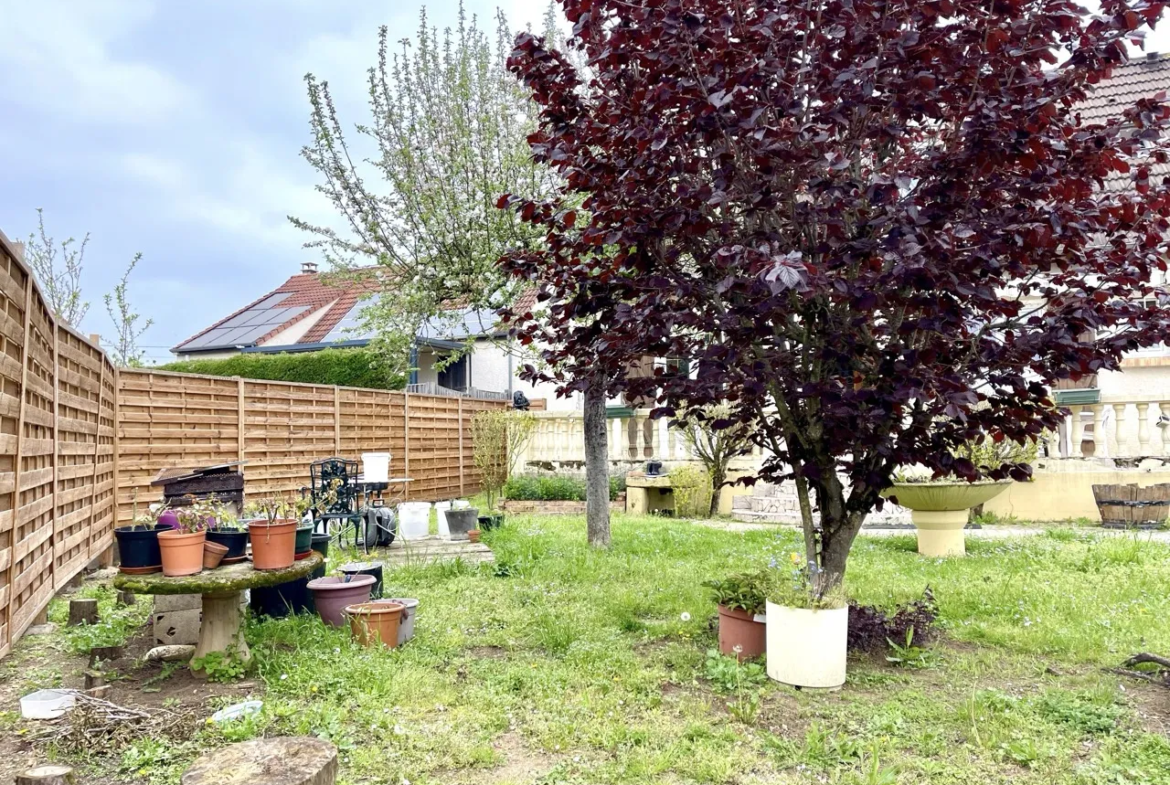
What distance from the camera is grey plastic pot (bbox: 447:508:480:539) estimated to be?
26.9 feet

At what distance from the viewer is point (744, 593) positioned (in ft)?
13.1

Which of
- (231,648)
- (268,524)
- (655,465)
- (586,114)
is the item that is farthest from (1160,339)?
(655,465)

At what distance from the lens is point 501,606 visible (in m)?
5.21

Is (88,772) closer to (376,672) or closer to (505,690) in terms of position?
(376,672)

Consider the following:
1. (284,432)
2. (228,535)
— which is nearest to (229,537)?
(228,535)

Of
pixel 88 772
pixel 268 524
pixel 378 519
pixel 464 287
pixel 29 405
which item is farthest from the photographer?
pixel 464 287

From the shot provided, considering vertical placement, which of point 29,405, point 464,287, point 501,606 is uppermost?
point 464,287

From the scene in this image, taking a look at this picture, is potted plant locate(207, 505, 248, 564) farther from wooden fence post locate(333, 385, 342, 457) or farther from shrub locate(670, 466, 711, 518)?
wooden fence post locate(333, 385, 342, 457)

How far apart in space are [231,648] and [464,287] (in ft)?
17.8

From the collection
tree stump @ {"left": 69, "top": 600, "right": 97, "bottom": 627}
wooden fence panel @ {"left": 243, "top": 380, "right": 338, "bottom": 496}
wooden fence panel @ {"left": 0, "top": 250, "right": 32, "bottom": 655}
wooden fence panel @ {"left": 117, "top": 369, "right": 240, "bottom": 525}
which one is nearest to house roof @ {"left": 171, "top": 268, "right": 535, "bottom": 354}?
wooden fence panel @ {"left": 243, "top": 380, "right": 338, "bottom": 496}

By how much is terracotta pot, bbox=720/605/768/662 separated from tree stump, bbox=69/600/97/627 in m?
3.99

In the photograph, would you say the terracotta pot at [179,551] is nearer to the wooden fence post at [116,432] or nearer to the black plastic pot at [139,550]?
the black plastic pot at [139,550]

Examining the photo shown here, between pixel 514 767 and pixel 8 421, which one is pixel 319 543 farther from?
pixel 514 767

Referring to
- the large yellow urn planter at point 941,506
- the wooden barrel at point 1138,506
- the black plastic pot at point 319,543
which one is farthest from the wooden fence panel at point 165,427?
the wooden barrel at point 1138,506
